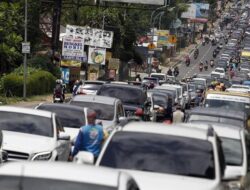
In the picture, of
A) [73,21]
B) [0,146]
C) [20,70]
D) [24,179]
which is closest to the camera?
[24,179]

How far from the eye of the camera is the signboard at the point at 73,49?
52041 mm

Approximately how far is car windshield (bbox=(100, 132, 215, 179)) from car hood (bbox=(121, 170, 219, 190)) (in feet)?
0.69

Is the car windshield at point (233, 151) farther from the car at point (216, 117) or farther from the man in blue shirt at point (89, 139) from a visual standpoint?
the car at point (216, 117)

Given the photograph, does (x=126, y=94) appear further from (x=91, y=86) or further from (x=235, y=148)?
(x=235, y=148)

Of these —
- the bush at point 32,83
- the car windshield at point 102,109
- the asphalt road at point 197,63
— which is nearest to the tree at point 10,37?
the bush at point 32,83

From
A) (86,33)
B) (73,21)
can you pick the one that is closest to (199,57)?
(73,21)

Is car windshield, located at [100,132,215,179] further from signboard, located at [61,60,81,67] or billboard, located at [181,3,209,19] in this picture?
billboard, located at [181,3,209,19]

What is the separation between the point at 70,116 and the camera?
19953mm

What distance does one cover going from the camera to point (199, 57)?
444ft

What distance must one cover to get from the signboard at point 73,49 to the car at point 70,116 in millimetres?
31618

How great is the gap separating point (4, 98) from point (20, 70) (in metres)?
6.84

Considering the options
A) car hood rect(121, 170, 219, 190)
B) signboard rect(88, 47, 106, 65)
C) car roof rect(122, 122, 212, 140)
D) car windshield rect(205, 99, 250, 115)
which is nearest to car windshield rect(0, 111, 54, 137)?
car roof rect(122, 122, 212, 140)

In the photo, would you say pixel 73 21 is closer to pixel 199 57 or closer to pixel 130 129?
pixel 199 57

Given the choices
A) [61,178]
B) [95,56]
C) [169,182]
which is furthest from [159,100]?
[61,178]
